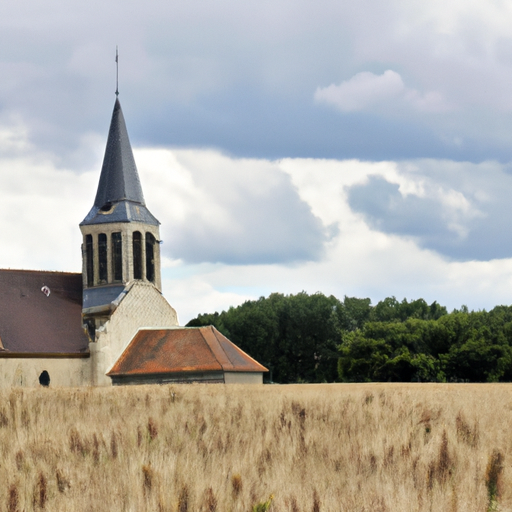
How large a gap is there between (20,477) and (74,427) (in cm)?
370

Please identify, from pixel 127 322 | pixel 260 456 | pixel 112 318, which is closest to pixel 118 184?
pixel 127 322

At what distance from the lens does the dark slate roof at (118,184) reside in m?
61.1

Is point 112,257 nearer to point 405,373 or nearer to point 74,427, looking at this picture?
point 405,373

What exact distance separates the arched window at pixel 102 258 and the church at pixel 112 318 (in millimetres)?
68

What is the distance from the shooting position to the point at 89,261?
6112 centimetres

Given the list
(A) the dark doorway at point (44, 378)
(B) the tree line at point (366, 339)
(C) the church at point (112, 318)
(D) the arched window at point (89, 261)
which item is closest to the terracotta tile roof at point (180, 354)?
(C) the church at point (112, 318)

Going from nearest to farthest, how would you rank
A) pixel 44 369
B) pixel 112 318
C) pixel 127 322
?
pixel 44 369 < pixel 112 318 < pixel 127 322

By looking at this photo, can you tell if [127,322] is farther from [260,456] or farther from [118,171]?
[260,456]

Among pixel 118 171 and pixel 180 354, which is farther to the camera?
pixel 118 171

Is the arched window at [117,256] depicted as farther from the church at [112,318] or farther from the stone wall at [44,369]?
the stone wall at [44,369]

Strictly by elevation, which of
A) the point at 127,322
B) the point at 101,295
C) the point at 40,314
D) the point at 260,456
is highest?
the point at 101,295

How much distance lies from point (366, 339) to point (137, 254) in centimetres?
2473

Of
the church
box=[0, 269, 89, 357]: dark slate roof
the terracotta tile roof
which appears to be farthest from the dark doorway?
the terracotta tile roof

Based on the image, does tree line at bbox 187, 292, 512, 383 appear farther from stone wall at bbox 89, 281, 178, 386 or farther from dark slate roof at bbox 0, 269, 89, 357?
dark slate roof at bbox 0, 269, 89, 357
